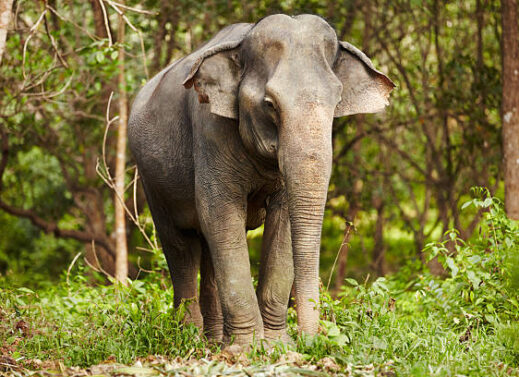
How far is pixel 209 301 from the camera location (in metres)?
6.42

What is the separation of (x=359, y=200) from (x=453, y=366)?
7274 millimetres

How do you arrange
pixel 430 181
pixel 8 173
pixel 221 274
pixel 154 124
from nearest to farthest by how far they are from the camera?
pixel 221 274 → pixel 154 124 → pixel 430 181 → pixel 8 173

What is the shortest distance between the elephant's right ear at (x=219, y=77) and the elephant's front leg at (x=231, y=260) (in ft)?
1.85

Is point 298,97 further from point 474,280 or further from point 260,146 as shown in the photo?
point 474,280

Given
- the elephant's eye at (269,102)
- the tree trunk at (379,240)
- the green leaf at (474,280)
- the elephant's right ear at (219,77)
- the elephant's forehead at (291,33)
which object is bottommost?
the tree trunk at (379,240)

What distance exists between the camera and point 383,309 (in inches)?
222

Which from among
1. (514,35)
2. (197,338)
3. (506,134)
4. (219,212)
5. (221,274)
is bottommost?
(197,338)

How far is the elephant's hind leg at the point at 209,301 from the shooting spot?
6.37m

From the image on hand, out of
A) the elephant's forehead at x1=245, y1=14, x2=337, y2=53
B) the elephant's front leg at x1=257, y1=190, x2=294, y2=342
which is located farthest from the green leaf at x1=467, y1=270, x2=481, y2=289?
the elephant's forehead at x1=245, y1=14, x2=337, y2=53

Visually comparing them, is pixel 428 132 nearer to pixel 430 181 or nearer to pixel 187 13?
pixel 430 181

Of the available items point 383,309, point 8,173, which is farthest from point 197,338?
point 8,173

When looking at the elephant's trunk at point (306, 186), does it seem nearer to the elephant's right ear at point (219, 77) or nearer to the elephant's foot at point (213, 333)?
the elephant's right ear at point (219, 77)

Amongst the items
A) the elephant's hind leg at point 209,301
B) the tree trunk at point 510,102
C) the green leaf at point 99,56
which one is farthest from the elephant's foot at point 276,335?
the tree trunk at point 510,102

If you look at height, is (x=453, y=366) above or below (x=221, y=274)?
below
